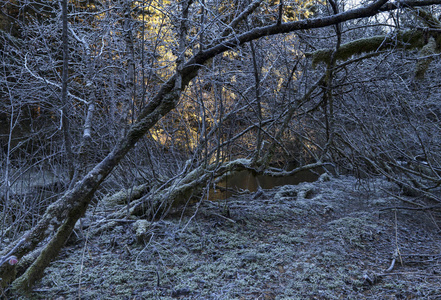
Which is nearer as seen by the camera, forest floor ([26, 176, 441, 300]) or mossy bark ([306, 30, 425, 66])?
forest floor ([26, 176, 441, 300])

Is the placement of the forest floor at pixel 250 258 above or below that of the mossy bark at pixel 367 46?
below

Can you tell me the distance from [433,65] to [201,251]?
182 inches

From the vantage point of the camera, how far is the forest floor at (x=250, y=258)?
2.53m

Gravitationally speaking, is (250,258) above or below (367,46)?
below

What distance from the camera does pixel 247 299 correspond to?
2.42 metres

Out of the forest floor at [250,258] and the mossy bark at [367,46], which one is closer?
the forest floor at [250,258]

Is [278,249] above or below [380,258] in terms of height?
above

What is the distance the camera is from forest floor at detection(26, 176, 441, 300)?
253 cm

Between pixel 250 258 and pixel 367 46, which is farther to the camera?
pixel 367 46

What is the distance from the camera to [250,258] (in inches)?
121

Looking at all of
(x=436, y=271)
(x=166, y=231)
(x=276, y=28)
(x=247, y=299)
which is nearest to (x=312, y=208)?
(x=436, y=271)

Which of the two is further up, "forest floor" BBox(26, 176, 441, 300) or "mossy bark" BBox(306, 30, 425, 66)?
"mossy bark" BBox(306, 30, 425, 66)

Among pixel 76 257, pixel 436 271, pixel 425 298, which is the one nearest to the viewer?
pixel 425 298

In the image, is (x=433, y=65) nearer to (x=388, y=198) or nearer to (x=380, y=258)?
(x=388, y=198)
